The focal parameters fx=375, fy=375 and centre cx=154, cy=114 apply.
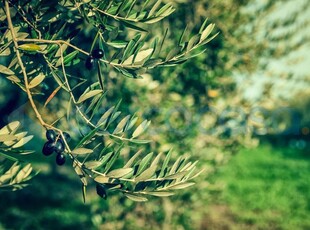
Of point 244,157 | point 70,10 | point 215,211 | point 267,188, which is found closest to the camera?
point 70,10

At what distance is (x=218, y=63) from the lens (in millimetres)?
3775

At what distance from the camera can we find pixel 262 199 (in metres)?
9.70

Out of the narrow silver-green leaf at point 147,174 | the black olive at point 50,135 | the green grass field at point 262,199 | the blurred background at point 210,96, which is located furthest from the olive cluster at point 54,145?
the green grass field at point 262,199

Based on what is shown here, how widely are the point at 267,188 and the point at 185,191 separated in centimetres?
801

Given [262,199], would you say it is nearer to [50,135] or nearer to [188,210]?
[188,210]

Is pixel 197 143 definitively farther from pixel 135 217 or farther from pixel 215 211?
pixel 215 211

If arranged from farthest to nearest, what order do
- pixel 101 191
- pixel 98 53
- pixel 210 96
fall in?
pixel 210 96, pixel 98 53, pixel 101 191

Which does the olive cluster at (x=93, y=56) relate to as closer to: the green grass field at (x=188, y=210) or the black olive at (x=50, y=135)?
the black olive at (x=50, y=135)

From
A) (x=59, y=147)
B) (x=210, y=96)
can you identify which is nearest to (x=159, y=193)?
(x=59, y=147)

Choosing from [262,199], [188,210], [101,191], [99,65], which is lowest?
[188,210]

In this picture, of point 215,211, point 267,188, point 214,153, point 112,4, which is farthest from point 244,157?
point 112,4

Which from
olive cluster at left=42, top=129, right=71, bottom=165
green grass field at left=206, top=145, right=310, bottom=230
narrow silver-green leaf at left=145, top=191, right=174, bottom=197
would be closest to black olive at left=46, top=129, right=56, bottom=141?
olive cluster at left=42, top=129, right=71, bottom=165

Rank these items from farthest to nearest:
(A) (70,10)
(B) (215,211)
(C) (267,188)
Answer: (C) (267,188)
(B) (215,211)
(A) (70,10)

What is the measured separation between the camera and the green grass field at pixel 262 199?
7.19m
